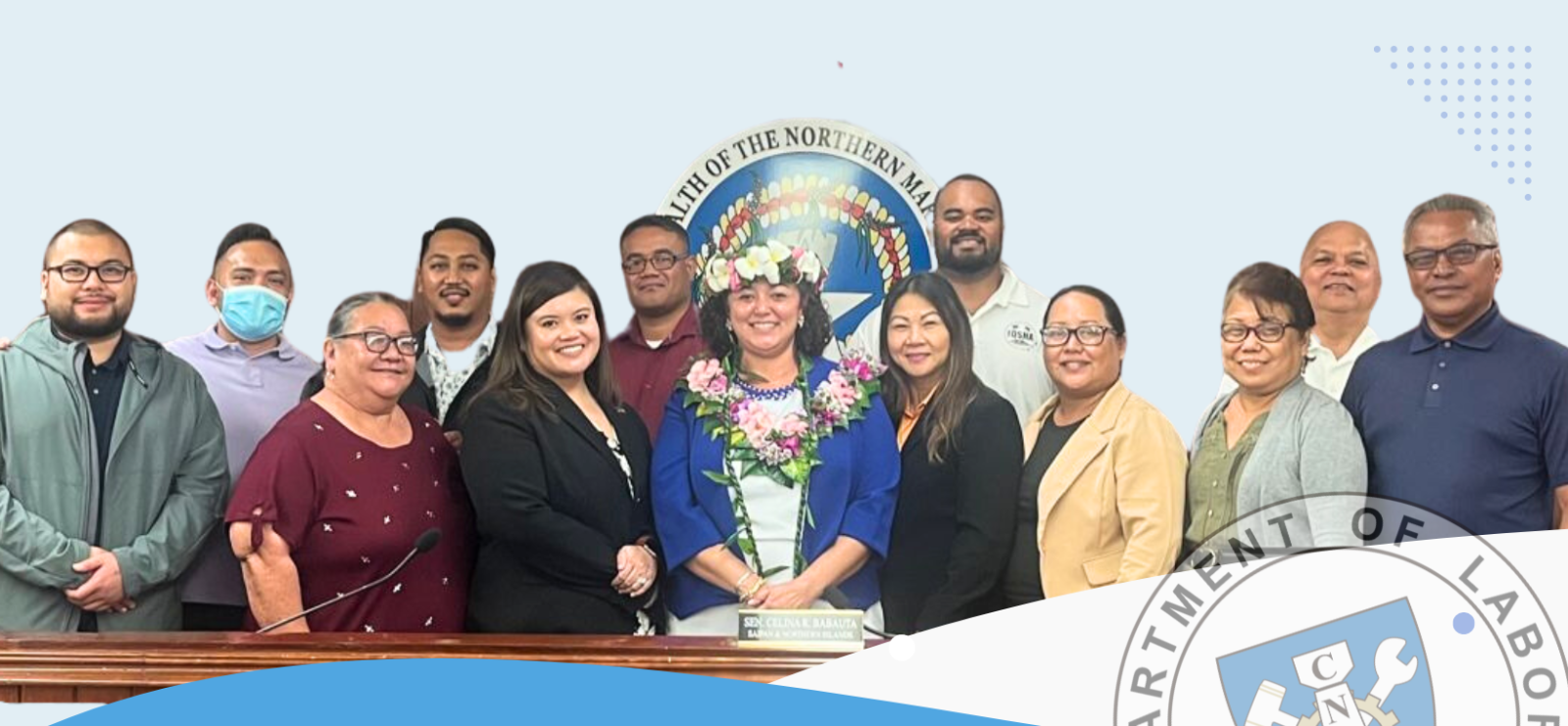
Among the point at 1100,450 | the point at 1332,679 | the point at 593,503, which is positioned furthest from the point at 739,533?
the point at 1332,679

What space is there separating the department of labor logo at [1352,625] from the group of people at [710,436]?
2.0 inches

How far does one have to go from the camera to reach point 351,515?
347 inches

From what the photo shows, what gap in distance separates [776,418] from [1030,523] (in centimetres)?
74

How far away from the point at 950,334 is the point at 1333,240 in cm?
106

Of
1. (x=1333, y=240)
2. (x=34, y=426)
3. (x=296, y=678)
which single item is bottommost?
(x=296, y=678)

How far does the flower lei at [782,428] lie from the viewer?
8.93 meters

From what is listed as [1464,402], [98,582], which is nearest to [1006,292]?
[1464,402]

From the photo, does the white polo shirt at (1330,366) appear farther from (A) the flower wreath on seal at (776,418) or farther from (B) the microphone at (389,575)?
(B) the microphone at (389,575)

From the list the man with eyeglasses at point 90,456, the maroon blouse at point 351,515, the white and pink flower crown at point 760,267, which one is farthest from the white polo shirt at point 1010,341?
the man with eyeglasses at point 90,456

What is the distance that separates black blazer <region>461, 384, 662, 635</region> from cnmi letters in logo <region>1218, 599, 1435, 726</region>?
1662 millimetres

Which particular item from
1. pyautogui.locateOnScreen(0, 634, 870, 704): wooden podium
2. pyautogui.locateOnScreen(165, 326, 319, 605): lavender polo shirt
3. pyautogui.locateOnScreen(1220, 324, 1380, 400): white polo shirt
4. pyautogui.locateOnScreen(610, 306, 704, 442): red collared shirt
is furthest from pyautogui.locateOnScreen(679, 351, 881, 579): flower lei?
pyautogui.locateOnScreen(165, 326, 319, 605): lavender polo shirt

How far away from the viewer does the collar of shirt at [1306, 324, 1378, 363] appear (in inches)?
352

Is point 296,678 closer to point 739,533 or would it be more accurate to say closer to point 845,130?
point 739,533

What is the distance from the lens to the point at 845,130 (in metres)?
→ 8.95
